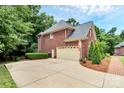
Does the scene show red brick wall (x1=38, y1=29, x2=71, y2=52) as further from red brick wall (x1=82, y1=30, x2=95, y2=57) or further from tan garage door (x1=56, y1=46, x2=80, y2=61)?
red brick wall (x1=82, y1=30, x2=95, y2=57)

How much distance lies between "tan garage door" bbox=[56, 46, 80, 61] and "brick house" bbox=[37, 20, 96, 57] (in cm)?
29

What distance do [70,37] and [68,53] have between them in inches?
49.1

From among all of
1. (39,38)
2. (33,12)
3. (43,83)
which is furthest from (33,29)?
(43,83)

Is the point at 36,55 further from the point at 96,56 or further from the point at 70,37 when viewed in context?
the point at 96,56

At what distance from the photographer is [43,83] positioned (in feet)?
13.7

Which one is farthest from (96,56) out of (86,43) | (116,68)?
(86,43)

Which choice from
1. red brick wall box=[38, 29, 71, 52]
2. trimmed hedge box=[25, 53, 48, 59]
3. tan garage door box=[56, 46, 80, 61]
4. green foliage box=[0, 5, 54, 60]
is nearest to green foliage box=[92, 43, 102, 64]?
tan garage door box=[56, 46, 80, 61]

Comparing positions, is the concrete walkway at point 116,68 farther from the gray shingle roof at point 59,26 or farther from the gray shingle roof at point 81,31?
the gray shingle roof at point 59,26

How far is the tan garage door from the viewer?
9488 mm

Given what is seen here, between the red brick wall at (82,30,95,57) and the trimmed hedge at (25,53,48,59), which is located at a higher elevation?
the red brick wall at (82,30,95,57)

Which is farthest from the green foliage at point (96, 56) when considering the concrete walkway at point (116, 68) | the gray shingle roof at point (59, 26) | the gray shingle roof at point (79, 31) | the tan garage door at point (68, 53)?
the gray shingle roof at point (59, 26)

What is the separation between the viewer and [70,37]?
1019cm

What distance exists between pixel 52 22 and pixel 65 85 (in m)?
8.40

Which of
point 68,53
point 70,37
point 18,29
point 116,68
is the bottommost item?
point 116,68
